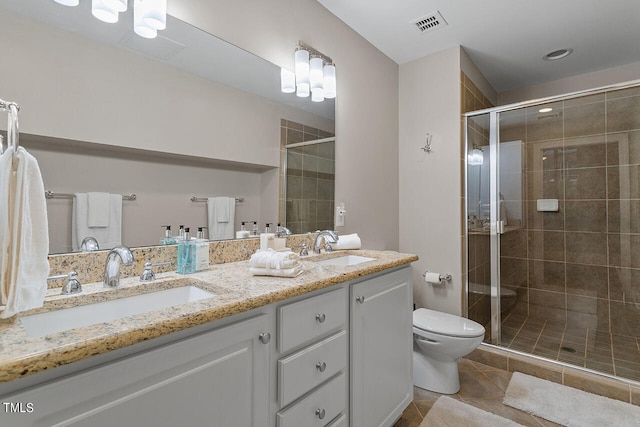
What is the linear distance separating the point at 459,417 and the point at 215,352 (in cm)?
156

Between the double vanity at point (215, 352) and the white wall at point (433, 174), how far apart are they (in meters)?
1.11

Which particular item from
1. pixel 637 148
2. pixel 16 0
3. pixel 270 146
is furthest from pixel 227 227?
pixel 637 148

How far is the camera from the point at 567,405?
178cm

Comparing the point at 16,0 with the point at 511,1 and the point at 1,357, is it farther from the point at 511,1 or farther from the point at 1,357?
the point at 511,1

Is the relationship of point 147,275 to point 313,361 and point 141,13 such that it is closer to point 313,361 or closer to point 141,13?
point 313,361

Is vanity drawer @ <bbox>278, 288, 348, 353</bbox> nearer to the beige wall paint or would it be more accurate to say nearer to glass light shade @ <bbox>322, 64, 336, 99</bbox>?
the beige wall paint

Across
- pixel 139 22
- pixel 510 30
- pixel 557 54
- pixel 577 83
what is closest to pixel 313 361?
pixel 139 22

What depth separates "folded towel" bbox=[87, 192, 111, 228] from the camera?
108 centimetres

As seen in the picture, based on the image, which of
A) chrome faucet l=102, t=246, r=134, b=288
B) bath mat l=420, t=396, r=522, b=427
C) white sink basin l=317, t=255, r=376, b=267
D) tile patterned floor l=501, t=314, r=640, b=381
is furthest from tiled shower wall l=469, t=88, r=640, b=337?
chrome faucet l=102, t=246, r=134, b=288

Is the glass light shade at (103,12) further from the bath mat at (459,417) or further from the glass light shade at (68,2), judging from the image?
the bath mat at (459,417)

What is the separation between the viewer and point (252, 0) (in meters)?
1.60

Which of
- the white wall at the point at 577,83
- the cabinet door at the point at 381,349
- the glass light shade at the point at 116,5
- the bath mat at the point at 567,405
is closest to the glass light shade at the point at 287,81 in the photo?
the glass light shade at the point at 116,5

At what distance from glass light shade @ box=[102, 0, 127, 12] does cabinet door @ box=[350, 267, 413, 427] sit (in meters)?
1.37

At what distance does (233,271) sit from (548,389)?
2120 mm
